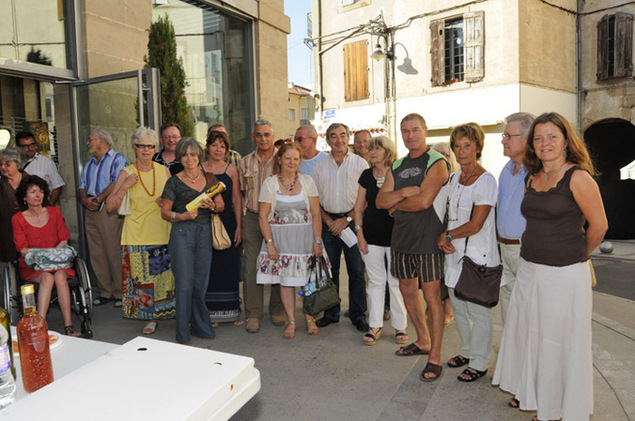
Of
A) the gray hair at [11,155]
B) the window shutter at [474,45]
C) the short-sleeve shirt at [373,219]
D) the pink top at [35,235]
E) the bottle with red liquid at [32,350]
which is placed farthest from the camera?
the window shutter at [474,45]

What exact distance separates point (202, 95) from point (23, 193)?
12.1ft

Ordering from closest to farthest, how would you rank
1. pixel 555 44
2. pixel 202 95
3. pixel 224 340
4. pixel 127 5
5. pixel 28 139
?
1. pixel 224 340
2. pixel 28 139
3. pixel 127 5
4. pixel 202 95
5. pixel 555 44

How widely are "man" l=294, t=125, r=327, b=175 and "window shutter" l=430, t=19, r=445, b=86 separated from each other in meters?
11.4

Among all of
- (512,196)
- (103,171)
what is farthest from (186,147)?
(512,196)

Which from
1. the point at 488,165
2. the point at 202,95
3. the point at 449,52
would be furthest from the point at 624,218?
the point at 202,95

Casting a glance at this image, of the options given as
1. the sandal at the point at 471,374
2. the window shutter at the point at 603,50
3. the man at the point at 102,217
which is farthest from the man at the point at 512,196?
the window shutter at the point at 603,50

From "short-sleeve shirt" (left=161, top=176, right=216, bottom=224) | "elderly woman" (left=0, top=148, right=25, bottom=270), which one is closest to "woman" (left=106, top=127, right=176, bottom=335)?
"short-sleeve shirt" (left=161, top=176, right=216, bottom=224)

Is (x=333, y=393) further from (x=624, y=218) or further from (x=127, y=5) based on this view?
(x=624, y=218)

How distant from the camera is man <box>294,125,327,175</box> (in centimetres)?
475

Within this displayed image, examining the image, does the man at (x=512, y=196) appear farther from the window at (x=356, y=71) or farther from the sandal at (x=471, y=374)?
the window at (x=356, y=71)

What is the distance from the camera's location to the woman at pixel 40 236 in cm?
417

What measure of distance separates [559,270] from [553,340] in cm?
38

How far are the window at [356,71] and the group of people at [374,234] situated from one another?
12.8 metres

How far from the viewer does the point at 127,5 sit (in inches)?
237
